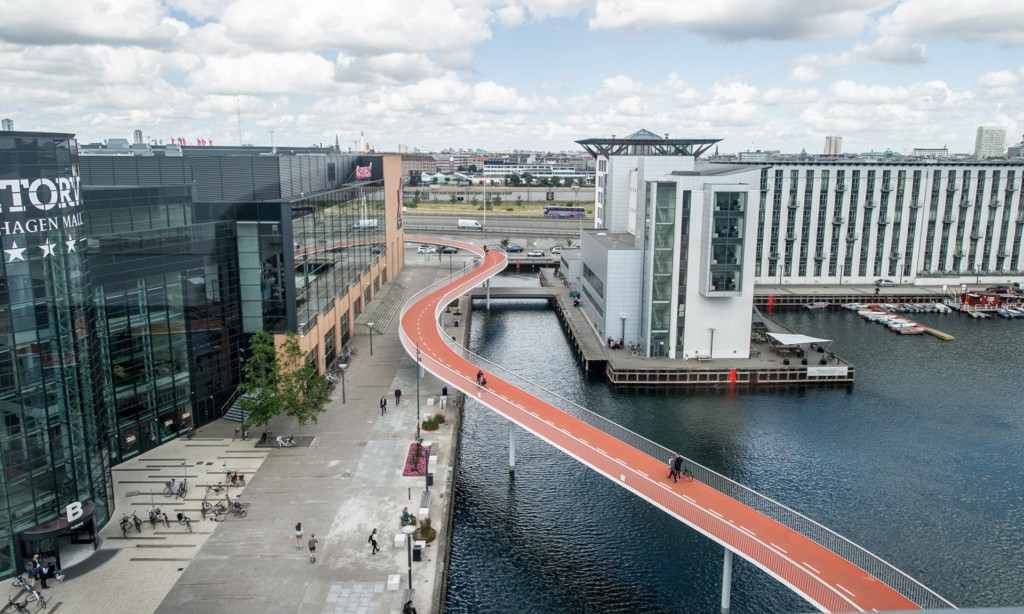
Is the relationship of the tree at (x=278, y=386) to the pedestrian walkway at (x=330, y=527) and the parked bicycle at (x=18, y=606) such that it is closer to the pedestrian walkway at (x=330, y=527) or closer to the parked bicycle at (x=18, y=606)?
the pedestrian walkway at (x=330, y=527)

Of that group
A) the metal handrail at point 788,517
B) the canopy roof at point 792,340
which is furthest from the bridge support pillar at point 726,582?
the canopy roof at point 792,340

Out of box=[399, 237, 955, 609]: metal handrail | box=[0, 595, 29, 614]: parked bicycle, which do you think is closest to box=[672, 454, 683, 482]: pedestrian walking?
box=[399, 237, 955, 609]: metal handrail

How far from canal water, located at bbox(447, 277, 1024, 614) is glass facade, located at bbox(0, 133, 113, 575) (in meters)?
15.3

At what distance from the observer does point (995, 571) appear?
100ft

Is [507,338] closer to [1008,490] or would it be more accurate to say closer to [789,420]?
[789,420]

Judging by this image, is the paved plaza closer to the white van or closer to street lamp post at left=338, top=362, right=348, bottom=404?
street lamp post at left=338, top=362, right=348, bottom=404

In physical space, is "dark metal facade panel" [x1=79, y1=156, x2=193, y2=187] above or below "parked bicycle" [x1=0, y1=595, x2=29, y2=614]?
above

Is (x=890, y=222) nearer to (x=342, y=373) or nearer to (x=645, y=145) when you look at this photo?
(x=645, y=145)

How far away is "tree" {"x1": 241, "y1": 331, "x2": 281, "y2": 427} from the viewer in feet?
128

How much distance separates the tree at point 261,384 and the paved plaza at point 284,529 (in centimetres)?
190

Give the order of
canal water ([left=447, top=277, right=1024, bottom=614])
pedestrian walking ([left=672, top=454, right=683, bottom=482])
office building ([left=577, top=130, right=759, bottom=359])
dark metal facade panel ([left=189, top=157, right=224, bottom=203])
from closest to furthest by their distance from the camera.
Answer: canal water ([left=447, top=277, right=1024, bottom=614])
pedestrian walking ([left=672, top=454, right=683, bottom=482])
dark metal facade panel ([left=189, top=157, right=224, bottom=203])
office building ([left=577, top=130, right=759, bottom=359])

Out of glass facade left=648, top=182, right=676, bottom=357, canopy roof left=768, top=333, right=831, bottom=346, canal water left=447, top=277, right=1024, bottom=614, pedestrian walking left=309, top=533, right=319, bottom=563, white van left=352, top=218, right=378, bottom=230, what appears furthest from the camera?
white van left=352, top=218, right=378, bottom=230

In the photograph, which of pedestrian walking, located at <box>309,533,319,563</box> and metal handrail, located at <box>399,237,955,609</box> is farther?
pedestrian walking, located at <box>309,533,319,563</box>

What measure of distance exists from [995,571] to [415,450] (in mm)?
25782
